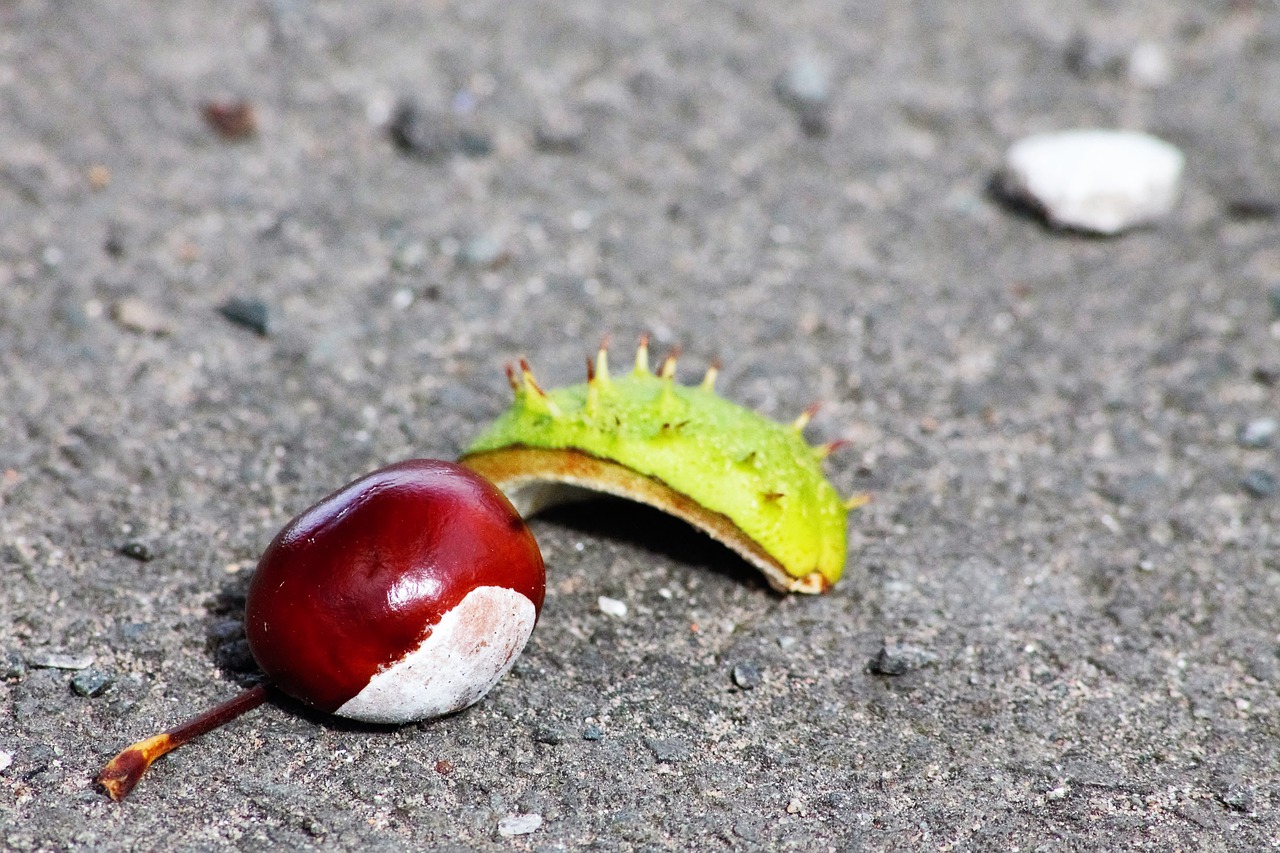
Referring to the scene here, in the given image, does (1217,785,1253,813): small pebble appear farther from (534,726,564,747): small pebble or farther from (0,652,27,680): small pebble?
(0,652,27,680): small pebble

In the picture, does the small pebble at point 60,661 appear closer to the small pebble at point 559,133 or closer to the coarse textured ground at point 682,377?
the coarse textured ground at point 682,377

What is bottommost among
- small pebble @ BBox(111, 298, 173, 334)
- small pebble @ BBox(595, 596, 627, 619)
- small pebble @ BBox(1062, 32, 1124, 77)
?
small pebble @ BBox(595, 596, 627, 619)

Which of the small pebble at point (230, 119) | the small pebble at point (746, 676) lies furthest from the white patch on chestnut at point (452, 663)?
the small pebble at point (230, 119)

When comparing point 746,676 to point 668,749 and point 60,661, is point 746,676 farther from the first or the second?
point 60,661

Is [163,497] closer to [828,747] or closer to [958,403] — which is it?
[828,747]

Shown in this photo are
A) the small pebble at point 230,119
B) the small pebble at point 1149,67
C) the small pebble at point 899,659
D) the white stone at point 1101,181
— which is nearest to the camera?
the small pebble at point 899,659

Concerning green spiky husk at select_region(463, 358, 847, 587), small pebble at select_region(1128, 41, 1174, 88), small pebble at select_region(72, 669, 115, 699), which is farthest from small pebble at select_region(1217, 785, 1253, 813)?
small pebble at select_region(1128, 41, 1174, 88)

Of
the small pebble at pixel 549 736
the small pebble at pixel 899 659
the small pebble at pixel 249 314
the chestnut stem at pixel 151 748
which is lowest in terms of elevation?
the small pebble at pixel 899 659
